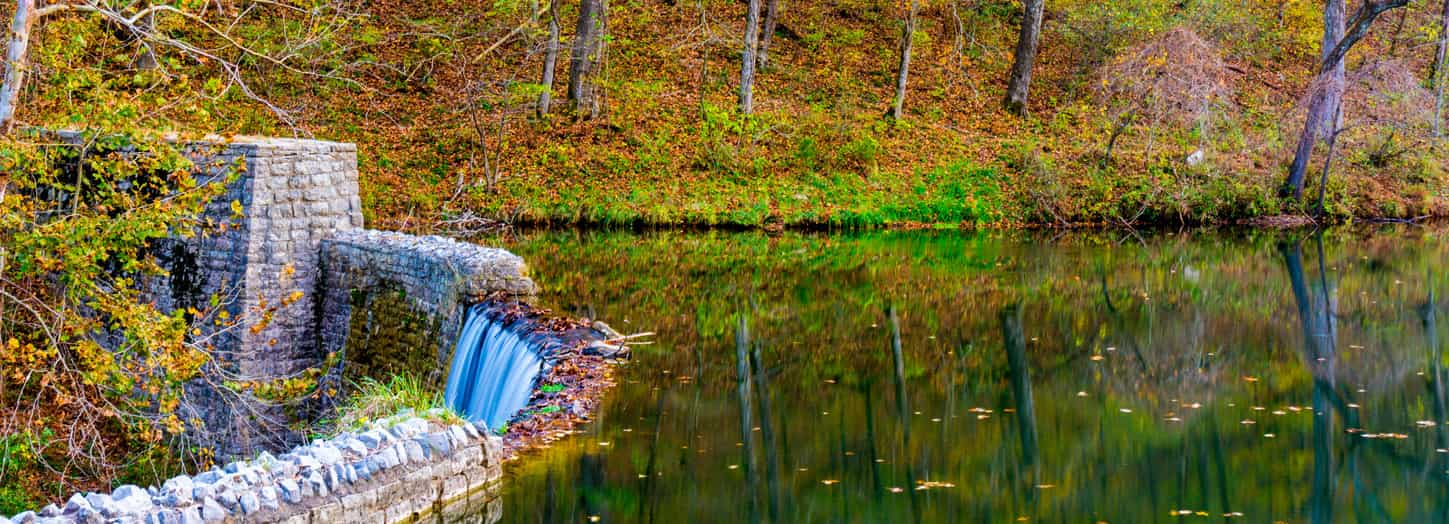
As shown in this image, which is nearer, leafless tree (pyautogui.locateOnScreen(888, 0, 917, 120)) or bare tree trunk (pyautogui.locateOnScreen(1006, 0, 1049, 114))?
leafless tree (pyautogui.locateOnScreen(888, 0, 917, 120))

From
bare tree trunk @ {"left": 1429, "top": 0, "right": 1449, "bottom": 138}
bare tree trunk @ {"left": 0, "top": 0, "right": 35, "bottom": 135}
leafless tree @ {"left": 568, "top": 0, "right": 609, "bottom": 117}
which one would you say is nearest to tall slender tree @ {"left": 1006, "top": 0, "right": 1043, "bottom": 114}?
bare tree trunk @ {"left": 1429, "top": 0, "right": 1449, "bottom": 138}

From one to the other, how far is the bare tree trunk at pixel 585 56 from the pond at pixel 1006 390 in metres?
7.95

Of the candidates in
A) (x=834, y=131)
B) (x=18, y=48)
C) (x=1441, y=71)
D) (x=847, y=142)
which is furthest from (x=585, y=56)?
(x=18, y=48)

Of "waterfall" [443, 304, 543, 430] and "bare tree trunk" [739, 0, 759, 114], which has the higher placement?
"bare tree trunk" [739, 0, 759, 114]

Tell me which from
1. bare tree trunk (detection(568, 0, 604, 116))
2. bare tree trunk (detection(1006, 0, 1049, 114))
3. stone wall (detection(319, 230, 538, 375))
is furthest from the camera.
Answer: bare tree trunk (detection(1006, 0, 1049, 114))

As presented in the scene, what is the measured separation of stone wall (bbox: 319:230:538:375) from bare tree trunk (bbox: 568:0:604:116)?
15.4 metres

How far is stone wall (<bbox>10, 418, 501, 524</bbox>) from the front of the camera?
7.33 meters

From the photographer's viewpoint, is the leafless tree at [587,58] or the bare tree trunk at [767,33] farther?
the bare tree trunk at [767,33]

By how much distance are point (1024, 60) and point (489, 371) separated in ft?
80.2

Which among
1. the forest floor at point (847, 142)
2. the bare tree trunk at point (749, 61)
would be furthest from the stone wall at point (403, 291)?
the bare tree trunk at point (749, 61)

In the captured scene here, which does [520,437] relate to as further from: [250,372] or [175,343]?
[250,372]

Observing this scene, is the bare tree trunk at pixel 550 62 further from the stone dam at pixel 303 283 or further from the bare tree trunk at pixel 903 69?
the stone dam at pixel 303 283

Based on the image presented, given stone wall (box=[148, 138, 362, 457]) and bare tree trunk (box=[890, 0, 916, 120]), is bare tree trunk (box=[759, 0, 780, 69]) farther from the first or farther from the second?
stone wall (box=[148, 138, 362, 457])

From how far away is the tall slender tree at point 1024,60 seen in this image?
113 ft
